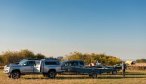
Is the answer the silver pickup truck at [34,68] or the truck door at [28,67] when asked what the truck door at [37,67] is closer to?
the silver pickup truck at [34,68]

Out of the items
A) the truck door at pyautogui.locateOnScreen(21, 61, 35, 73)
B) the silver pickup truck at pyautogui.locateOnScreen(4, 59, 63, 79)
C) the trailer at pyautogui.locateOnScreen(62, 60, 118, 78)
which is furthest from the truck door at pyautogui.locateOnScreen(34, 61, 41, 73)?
the trailer at pyautogui.locateOnScreen(62, 60, 118, 78)

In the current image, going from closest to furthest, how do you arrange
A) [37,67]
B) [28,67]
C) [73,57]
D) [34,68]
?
[28,67] → [34,68] → [37,67] → [73,57]

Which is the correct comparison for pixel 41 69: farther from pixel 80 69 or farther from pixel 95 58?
pixel 95 58

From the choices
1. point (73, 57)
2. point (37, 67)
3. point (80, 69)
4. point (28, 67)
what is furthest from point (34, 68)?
point (73, 57)

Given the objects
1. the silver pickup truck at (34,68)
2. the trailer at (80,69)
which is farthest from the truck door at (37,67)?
the trailer at (80,69)

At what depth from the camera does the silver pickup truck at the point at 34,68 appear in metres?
37.9

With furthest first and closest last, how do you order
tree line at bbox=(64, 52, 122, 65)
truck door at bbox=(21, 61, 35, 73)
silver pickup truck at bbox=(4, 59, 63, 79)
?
tree line at bbox=(64, 52, 122, 65)
truck door at bbox=(21, 61, 35, 73)
silver pickup truck at bbox=(4, 59, 63, 79)

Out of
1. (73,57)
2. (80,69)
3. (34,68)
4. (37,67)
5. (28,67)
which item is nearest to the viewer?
(28,67)

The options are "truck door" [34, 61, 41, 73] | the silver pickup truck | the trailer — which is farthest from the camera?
the trailer

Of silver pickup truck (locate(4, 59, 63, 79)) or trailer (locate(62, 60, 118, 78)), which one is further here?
trailer (locate(62, 60, 118, 78))

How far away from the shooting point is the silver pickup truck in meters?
37.9

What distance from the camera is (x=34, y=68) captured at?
38.6 meters

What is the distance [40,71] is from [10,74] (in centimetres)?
300

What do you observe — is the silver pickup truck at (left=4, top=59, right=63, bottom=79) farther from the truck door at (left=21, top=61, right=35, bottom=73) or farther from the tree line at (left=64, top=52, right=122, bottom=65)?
the tree line at (left=64, top=52, right=122, bottom=65)
